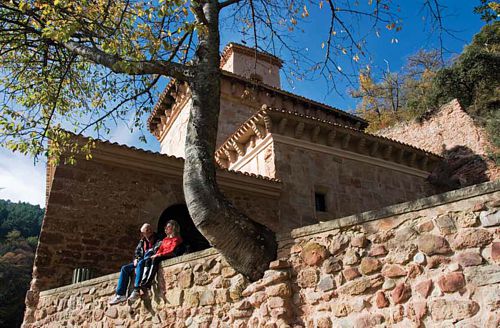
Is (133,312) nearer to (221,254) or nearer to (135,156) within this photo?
(221,254)

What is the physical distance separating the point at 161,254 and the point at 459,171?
12727 mm

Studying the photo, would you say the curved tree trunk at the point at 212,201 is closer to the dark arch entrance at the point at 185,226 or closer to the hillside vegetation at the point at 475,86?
the dark arch entrance at the point at 185,226

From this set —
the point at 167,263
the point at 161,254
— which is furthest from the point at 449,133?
the point at 167,263

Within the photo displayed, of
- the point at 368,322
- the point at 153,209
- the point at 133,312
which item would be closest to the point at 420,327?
the point at 368,322

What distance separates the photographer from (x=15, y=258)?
3103 cm

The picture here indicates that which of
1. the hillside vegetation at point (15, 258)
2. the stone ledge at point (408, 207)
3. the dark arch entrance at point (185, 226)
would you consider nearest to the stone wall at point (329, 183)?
the dark arch entrance at point (185, 226)

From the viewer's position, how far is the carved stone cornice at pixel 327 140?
10727 mm

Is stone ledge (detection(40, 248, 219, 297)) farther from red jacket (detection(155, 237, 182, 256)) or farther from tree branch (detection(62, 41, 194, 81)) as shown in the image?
tree branch (detection(62, 41, 194, 81))

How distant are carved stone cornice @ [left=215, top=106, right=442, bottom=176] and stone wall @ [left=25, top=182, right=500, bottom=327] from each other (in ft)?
21.8

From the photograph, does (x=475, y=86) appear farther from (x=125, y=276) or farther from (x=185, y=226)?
(x=125, y=276)

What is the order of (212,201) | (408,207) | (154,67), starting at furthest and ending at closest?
1. (154,67)
2. (212,201)
3. (408,207)

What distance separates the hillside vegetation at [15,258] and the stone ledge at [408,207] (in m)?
25.1

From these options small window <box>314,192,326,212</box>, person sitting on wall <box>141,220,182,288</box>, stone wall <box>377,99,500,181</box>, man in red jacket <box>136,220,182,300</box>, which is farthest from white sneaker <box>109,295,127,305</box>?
stone wall <box>377,99,500,181</box>

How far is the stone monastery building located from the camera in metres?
3.90
